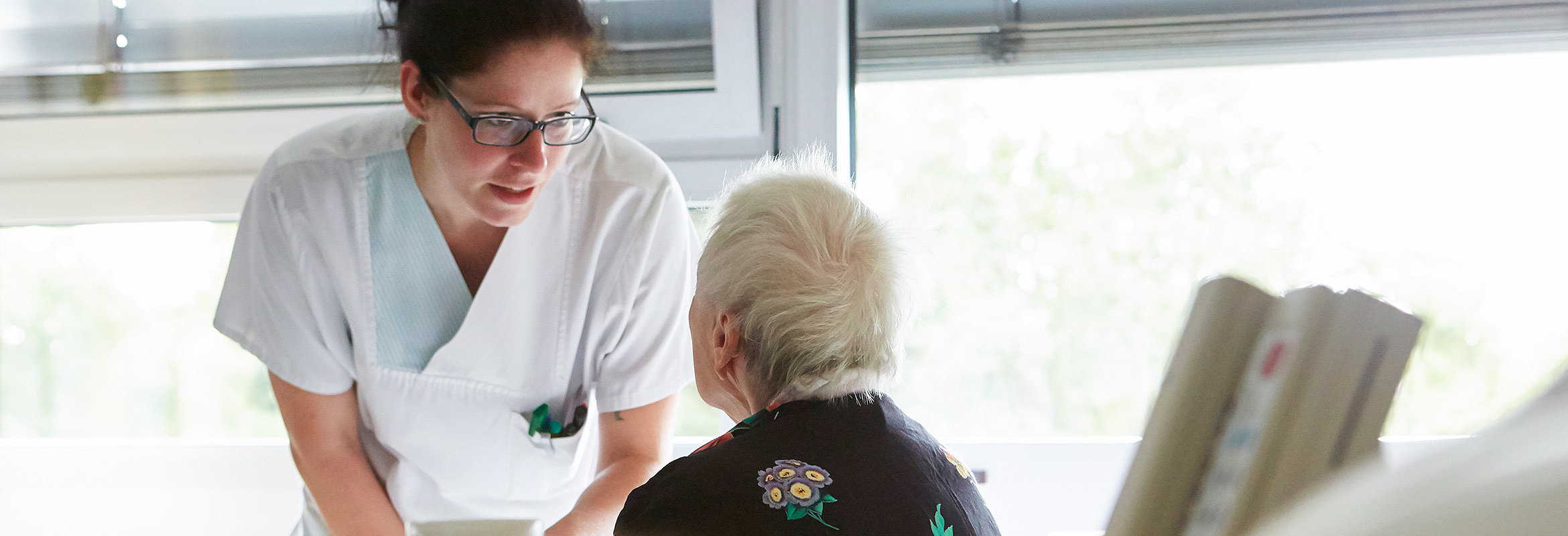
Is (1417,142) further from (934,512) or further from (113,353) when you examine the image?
(113,353)

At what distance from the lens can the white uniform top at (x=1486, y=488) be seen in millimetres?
108

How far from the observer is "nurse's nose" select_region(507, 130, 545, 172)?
126 cm

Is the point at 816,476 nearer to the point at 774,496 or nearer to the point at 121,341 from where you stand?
the point at 774,496

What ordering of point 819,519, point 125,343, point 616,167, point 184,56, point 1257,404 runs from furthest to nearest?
point 125,343 < point 184,56 < point 616,167 < point 819,519 < point 1257,404

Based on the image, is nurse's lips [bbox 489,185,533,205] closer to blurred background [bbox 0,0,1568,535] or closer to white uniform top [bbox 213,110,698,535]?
white uniform top [bbox 213,110,698,535]

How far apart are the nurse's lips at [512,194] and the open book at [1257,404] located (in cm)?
113

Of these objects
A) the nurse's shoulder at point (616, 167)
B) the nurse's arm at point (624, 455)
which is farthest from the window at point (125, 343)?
the nurse's shoulder at point (616, 167)

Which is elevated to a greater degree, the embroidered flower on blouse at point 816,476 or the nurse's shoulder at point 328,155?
the nurse's shoulder at point 328,155

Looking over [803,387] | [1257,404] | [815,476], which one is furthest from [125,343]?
[1257,404]

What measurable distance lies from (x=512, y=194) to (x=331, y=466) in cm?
51

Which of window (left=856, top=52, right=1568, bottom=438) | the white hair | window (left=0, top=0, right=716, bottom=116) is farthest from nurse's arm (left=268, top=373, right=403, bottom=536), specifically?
window (left=856, top=52, right=1568, bottom=438)

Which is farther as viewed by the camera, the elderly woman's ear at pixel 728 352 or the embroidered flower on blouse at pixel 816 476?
the elderly woman's ear at pixel 728 352

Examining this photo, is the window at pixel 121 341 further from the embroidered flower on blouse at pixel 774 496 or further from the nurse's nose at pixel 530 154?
the embroidered flower on blouse at pixel 774 496

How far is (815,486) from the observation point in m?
0.98
